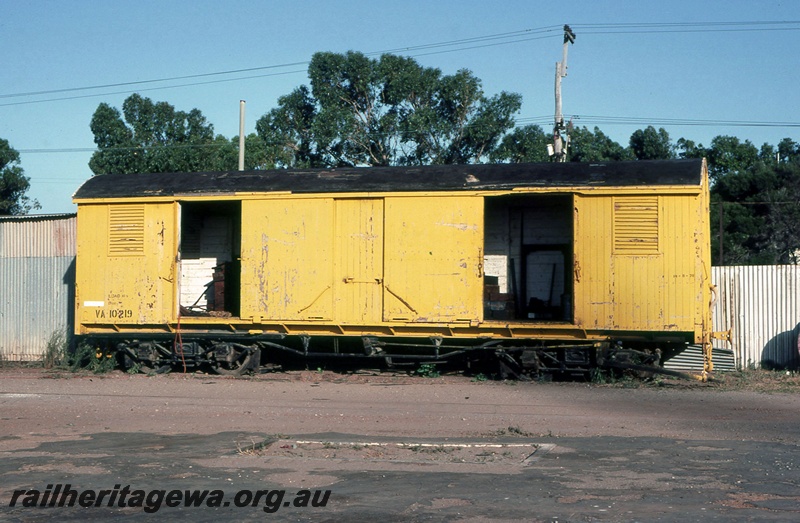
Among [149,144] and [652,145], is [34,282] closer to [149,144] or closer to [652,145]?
[149,144]

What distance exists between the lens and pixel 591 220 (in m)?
15.3

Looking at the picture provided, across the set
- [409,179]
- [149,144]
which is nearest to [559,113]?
[409,179]

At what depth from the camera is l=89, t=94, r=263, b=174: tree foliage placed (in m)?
35.0

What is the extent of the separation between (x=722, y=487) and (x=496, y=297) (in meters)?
10.7

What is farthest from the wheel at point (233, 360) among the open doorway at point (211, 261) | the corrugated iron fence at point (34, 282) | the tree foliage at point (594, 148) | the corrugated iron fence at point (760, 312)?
the tree foliage at point (594, 148)

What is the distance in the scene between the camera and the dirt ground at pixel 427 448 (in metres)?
6.93

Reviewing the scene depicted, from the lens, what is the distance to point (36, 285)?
2031cm

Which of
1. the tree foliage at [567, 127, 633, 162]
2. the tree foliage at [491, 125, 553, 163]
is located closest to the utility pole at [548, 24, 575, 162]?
the tree foliage at [491, 125, 553, 163]

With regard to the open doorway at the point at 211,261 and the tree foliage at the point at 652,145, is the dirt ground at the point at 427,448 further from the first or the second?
the tree foliage at the point at 652,145

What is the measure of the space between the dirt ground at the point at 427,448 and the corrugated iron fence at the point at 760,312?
2.37m

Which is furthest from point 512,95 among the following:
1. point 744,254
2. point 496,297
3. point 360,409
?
point 360,409

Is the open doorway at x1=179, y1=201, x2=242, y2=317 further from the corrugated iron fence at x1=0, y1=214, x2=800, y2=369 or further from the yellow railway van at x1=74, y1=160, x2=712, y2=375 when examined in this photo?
the corrugated iron fence at x1=0, y1=214, x2=800, y2=369

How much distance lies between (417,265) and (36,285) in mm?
9593

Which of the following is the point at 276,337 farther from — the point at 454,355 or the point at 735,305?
the point at 735,305
